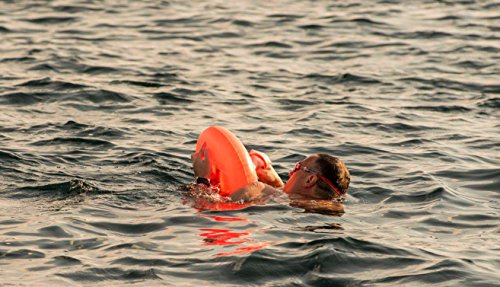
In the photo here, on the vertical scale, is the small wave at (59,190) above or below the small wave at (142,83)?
below

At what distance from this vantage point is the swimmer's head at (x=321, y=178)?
34.6 ft

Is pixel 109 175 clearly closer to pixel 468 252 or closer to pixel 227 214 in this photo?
pixel 227 214

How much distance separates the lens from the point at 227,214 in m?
10.2

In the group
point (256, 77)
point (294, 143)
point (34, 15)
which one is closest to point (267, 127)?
point (294, 143)

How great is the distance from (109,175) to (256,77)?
20.8 ft

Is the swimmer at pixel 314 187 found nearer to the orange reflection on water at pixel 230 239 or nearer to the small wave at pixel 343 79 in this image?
the orange reflection on water at pixel 230 239

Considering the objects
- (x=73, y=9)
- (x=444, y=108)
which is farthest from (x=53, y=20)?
(x=444, y=108)

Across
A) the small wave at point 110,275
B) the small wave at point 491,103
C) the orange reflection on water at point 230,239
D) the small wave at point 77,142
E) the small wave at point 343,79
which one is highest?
the small wave at point 110,275

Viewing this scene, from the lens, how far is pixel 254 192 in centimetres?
1064

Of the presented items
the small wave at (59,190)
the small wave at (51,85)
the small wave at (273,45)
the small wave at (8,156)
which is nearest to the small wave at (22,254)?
the small wave at (59,190)

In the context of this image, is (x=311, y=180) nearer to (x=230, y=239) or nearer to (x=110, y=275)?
(x=230, y=239)

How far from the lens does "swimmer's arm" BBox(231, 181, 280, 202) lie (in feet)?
34.8

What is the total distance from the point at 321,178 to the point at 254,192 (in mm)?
733

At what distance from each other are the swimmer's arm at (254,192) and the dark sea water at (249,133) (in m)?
0.28
